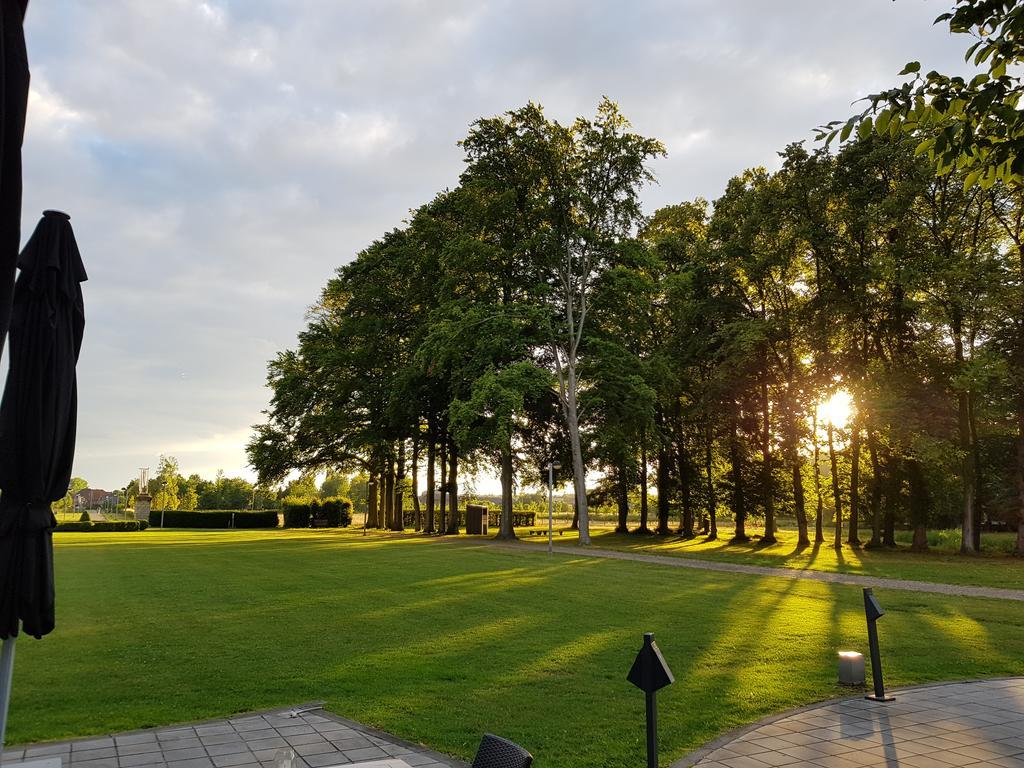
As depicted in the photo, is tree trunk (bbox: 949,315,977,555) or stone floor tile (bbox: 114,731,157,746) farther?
tree trunk (bbox: 949,315,977,555)

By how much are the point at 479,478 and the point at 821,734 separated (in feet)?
106

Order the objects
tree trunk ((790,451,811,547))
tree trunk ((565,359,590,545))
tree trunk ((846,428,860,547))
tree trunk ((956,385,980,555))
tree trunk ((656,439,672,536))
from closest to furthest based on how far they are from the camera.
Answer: tree trunk ((956,385,980,555)) < tree trunk ((565,359,590,545)) < tree trunk ((846,428,860,547)) < tree trunk ((790,451,811,547)) < tree trunk ((656,439,672,536))

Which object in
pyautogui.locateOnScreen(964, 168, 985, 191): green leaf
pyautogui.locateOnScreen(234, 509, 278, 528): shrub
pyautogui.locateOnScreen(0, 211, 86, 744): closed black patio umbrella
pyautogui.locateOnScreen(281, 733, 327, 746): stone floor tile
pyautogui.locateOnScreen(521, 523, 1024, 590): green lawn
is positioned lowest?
pyautogui.locateOnScreen(234, 509, 278, 528): shrub

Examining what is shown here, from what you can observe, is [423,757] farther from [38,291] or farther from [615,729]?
[38,291]

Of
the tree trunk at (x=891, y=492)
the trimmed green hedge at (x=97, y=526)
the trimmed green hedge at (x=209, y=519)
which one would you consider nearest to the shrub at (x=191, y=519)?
the trimmed green hedge at (x=209, y=519)

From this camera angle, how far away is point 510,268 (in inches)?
1262

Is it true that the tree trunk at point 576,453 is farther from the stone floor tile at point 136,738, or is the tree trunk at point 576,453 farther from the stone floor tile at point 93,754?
the stone floor tile at point 93,754

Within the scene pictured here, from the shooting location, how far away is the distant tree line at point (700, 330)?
26406 millimetres

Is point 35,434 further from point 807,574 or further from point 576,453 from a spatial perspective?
point 576,453

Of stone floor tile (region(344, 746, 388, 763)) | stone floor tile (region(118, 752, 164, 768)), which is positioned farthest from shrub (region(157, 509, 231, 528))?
stone floor tile (region(344, 746, 388, 763))

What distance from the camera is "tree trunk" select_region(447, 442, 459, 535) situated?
3734cm

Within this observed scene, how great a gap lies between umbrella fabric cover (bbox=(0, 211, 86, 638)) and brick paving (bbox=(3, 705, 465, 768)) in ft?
3.88

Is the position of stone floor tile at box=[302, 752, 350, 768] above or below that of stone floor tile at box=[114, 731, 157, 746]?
above

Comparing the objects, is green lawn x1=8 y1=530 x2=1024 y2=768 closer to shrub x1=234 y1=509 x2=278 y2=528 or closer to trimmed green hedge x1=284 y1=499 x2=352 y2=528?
trimmed green hedge x1=284 y1=499 x2=352 y2=528
